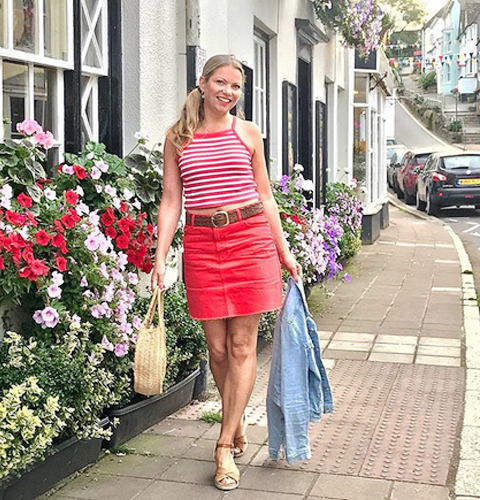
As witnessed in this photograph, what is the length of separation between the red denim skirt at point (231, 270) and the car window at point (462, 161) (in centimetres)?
1987

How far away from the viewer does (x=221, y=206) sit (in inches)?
171

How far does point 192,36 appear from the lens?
630cm

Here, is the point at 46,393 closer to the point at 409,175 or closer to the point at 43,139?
the point at 43,139

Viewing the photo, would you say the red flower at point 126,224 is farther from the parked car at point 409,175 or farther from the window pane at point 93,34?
the parked car at point 409,175

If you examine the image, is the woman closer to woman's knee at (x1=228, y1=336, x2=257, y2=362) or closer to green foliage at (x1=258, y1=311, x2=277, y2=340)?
woman's knee at (x1=228, y1=336, x2=257, y2=362)

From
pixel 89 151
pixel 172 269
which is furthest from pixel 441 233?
pixel 89 151

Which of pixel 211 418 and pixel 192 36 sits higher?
pixel 192 36

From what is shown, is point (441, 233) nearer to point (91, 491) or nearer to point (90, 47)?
point (90, 47)

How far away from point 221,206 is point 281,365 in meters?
0.82

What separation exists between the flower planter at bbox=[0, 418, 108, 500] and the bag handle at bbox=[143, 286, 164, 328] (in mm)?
642

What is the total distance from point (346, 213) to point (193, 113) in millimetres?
8580

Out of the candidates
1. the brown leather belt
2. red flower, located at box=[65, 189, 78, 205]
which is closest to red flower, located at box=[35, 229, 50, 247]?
red flower, located at box=[65, 189, 78, 205]

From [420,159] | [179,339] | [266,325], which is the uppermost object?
[420,159]

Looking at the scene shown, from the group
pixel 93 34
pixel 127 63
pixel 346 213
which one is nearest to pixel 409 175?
pixel 346 213
